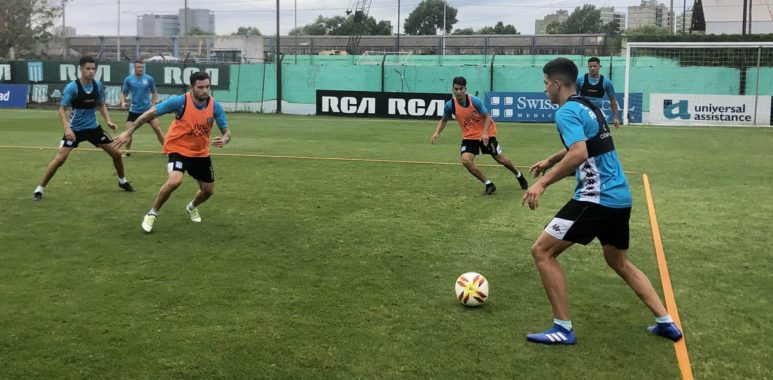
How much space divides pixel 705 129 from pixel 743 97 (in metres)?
2.94

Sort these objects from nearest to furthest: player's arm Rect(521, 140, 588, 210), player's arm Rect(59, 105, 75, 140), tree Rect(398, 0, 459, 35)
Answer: player's arm Rect(521, 140, 588, 210) < player's arm Rect(59, 105, 75, 140) < tree Rect(398, 0, 459, 35)

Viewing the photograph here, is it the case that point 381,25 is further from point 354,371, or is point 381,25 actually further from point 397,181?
point 354,371

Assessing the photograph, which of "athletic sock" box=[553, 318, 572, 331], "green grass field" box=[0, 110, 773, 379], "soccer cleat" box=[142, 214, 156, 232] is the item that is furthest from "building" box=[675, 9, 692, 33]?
"athletic sock" box=[553, 318, 572, 331]

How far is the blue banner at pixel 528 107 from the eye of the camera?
26328 millimetres

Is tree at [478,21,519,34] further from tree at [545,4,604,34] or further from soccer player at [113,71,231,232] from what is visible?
soccer player at [113,71,231,232]

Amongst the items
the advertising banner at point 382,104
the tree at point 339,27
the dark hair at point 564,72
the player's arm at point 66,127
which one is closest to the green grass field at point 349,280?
the player's arm at point 66,127

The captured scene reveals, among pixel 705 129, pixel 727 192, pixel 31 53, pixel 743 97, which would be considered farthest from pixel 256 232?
pixel 31 53

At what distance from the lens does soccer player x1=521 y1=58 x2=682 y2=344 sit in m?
4.58

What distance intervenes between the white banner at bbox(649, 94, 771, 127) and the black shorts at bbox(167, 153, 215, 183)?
21.2m

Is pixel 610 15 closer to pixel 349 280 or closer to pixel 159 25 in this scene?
pixel 159 25

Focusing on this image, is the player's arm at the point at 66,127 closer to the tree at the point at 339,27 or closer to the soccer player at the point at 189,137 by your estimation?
the soccer player at the point at 189,137

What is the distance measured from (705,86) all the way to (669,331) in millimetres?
25397

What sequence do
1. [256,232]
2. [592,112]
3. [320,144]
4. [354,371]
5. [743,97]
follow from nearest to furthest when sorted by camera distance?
[354,371]
[592,112]
[256,232]
[320,144]
[743,97]

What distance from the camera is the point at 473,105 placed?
11.0 m
